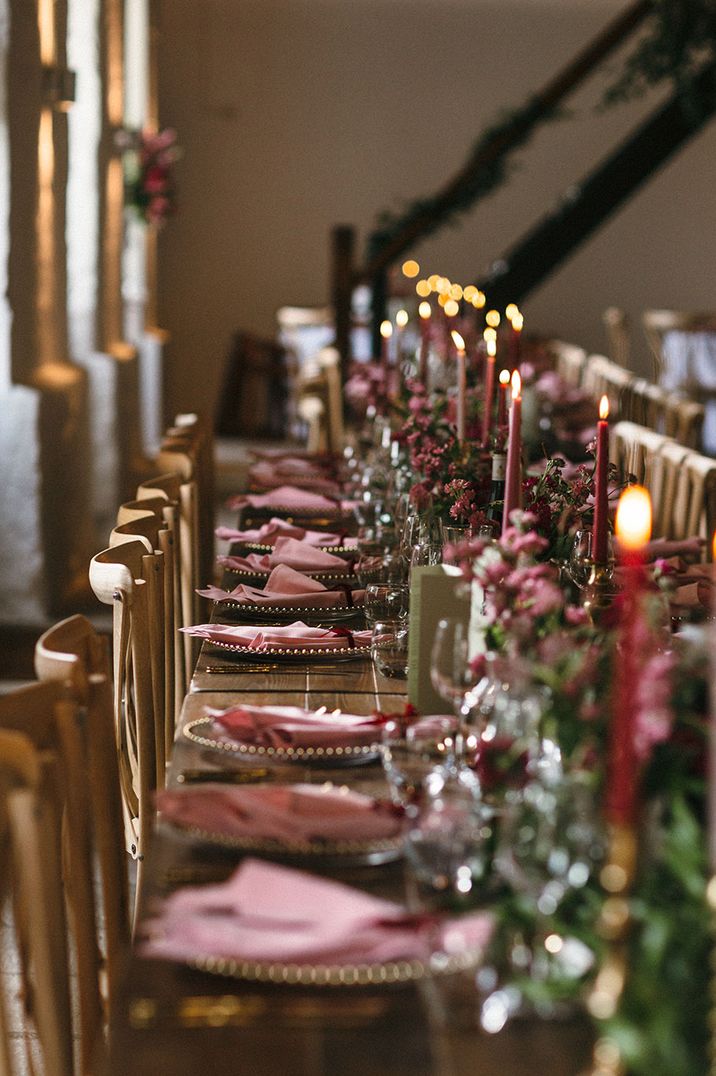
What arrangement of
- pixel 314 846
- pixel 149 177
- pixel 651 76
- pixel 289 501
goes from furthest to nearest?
pixel 651 76, pixel 149 177, pixel 289 501, pixel 314 846

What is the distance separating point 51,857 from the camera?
1.69 m

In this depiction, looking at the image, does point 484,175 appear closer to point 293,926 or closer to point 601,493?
point 601,493

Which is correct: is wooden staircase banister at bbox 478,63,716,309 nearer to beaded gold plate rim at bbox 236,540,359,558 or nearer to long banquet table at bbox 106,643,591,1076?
beaded gold plate rim at bbox 236,540,359,558

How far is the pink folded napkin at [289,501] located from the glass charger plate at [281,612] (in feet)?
3.54

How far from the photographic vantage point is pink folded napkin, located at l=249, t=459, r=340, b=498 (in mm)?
4230

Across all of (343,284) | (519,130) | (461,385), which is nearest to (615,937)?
(461,385)

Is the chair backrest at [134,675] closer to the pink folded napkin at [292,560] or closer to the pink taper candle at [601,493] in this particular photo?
the pink folded napkin at [292,560]

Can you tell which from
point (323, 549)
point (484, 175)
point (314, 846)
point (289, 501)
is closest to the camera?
point (314, 846)

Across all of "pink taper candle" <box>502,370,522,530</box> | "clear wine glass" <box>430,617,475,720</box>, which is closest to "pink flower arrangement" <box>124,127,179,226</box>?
"pink taper candle" <box>502,370,522,530</box>

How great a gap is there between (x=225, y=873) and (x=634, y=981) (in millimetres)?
550

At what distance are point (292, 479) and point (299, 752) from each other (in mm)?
2555

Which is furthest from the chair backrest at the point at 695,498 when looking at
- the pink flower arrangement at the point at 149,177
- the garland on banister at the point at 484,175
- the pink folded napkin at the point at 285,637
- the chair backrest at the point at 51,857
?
the pink flower arrangement at the point at 149,177

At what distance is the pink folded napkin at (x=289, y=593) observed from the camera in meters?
2.74

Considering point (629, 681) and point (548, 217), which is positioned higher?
point (548, 217)
